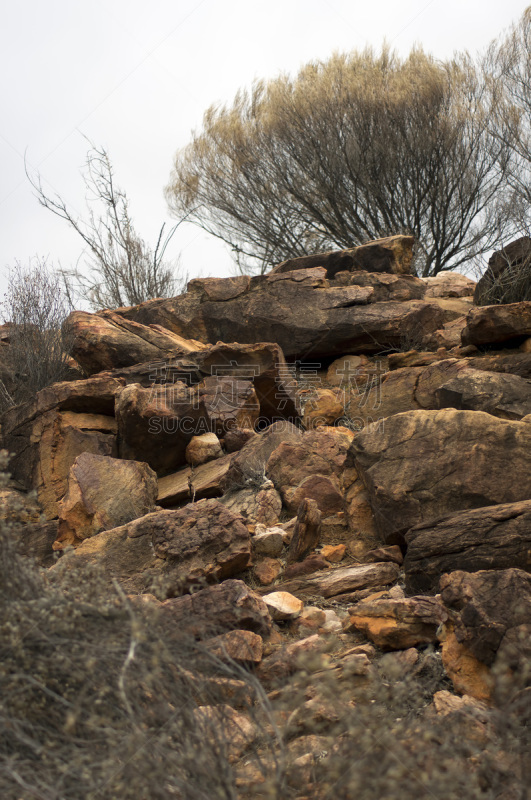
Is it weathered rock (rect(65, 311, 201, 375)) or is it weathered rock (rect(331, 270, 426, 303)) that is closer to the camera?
weathered rock (rect(65, 311, 201, 375))

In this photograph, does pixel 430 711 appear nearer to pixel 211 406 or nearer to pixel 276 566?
pixel 276 566

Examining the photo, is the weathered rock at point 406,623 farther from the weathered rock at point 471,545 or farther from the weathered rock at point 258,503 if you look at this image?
the weathered rock at point 258,503

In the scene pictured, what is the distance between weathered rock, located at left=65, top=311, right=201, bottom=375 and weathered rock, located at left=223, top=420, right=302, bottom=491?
201cm

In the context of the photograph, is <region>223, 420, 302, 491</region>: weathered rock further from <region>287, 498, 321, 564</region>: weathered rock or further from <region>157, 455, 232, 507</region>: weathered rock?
<region>287, 498, 321, 564</region>: weathered rock

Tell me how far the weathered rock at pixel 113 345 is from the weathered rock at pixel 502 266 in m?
3.62

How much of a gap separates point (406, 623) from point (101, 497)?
2.91 metres

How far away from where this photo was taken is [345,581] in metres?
3.77

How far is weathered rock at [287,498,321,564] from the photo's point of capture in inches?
165

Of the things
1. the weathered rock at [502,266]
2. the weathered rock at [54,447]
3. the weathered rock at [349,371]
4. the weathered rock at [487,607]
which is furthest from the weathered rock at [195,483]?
the weathered rock at [502,266]

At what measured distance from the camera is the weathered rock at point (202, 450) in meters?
5.86

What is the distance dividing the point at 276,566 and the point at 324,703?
1667 mm

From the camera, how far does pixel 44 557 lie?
5.06m

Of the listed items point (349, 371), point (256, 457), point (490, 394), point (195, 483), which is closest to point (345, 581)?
point (256, 457)

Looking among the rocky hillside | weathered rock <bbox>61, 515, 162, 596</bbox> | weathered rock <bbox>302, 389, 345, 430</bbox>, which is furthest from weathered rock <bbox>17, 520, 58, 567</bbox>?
weathered rock <bbox>302, 389, 345, 430</bbox>
